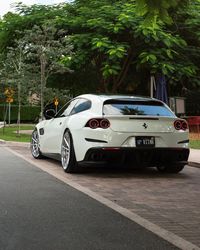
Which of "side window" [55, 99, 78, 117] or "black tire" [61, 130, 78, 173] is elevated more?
"side window" [55, 99, 78, 117]

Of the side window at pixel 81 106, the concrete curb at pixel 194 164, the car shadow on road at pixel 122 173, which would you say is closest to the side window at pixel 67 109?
the side window at pixel 81 106

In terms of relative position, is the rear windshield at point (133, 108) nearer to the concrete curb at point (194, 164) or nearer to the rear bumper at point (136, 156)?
the rear bumper at point (136, 156)

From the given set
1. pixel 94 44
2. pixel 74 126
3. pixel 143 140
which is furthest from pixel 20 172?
pixel 94 44

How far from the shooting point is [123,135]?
391 inches

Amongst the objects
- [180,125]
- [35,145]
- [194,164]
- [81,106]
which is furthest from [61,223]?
[35,145]

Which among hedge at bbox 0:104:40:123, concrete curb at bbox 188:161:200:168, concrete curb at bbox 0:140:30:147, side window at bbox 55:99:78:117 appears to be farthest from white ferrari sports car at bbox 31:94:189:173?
hedge at bbox 0:104:40:123

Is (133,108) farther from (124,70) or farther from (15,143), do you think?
(124,70)

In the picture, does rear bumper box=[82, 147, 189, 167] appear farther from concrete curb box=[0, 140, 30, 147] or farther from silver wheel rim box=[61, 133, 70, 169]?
concrete curb box=[0, 140, 30, 147]

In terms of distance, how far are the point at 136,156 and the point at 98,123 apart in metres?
0.91

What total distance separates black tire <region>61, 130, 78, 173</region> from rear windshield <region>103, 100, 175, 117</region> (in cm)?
97

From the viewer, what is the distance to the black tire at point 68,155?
10.5 m

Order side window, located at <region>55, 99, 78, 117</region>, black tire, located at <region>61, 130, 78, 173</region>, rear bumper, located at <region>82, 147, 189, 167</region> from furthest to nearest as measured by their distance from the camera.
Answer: side window, located at <region>55, 99, 78, 117</region>, black tire, located at <region>61, 130, 78, 173</region>, rear bumper, located at <region>82, 147, 189, 167</region>

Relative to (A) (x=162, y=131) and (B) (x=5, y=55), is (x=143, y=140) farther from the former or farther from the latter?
(B) (x=5, y=55)

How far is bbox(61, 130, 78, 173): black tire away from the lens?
34.5 feet
